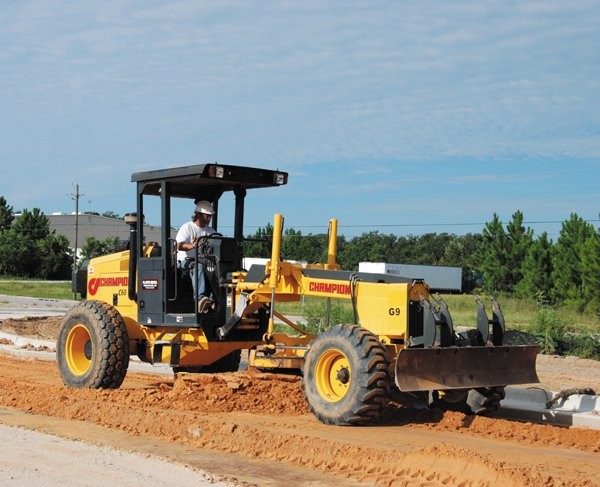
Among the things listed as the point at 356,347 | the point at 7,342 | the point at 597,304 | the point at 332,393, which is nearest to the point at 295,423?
the point at 332,393

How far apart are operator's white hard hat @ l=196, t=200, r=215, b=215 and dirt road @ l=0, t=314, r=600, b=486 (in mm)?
2054

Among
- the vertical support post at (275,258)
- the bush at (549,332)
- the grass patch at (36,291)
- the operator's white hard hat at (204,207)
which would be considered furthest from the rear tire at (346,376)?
the grass patch at (36,291)

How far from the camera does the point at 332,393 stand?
374 inches

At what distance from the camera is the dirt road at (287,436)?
23.0 feet

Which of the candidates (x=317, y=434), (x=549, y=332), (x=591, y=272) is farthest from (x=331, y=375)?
(x=591, y=272)

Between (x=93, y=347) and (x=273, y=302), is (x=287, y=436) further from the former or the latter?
(x=93, y=347)

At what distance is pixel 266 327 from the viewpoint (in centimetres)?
1173

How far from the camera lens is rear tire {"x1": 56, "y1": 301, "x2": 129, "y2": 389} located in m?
11.4

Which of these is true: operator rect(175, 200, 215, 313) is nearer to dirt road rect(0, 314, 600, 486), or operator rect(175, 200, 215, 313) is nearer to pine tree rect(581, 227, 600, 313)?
dirt road rect(0, 314, 600, 486)

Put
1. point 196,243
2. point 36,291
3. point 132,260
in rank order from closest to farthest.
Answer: point 196,243 < point 132,260 < point 36,291

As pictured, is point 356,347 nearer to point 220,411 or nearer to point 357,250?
point 220,411

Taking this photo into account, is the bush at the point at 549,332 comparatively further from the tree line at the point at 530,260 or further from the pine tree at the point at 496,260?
the pine tree at the point at 496,260

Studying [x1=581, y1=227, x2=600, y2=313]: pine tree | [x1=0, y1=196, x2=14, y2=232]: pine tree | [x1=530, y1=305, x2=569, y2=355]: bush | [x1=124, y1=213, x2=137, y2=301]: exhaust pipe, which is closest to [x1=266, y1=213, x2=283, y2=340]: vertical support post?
[x1=124, y1=213, x2=137, y2=301]: exhaust pipe

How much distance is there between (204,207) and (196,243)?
78cm
